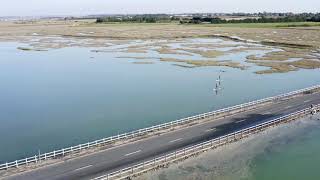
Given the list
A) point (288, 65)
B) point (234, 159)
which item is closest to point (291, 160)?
point (234, 159)

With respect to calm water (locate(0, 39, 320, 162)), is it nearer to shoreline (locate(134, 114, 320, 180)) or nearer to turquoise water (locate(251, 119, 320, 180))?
shoreline (locate(134, 114, 320, 180))

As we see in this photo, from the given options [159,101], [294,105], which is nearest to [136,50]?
[159,101]

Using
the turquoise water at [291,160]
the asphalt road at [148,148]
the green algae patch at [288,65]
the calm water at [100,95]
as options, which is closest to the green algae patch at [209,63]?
the calm water at [100,95]

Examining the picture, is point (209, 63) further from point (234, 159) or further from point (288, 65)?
point (234, 159)

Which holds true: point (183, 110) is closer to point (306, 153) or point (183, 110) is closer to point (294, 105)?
point (294, 105)

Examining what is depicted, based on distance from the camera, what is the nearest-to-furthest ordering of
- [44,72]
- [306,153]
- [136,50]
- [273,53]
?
[306,153]
[44,72]
[273,53]
[136,50]

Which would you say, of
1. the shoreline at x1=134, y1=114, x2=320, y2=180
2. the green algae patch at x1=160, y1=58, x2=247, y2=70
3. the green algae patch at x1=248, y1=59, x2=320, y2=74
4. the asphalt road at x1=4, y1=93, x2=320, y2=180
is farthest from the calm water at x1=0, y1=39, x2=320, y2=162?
the shoreline at x1=134, y1=114, x2=320, y2=180
